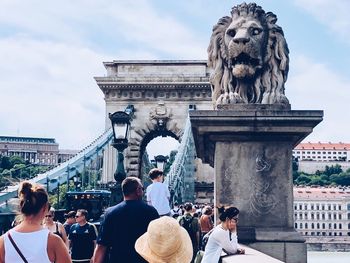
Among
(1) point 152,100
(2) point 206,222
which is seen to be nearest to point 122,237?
(2) point 206,222

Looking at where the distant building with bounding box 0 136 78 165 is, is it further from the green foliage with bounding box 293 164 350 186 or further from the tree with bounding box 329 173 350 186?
the tree with bounding box 329 173 350 186

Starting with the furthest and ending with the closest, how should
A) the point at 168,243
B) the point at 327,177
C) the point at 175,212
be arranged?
the point at 327,177
the point at 175,212
the point at 168,243

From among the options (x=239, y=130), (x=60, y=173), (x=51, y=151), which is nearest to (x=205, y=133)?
(x=239, y=130)

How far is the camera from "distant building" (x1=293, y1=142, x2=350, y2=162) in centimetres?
15938

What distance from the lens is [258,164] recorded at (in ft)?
19.7

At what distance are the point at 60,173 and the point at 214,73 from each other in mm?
30000

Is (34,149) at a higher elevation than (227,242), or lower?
higher

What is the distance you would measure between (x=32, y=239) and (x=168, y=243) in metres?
0.75

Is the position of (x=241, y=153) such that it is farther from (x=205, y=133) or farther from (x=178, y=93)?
(x=178, y=93)

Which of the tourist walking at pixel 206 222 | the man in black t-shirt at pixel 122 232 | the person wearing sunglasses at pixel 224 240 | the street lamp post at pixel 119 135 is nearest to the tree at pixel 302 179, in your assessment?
the street lamp post at pixel 119 135

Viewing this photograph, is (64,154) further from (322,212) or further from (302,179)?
(322,212)

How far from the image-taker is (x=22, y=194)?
3.48m

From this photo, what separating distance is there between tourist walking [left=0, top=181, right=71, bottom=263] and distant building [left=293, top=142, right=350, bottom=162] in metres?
156

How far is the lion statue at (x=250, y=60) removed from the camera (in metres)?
6.29
